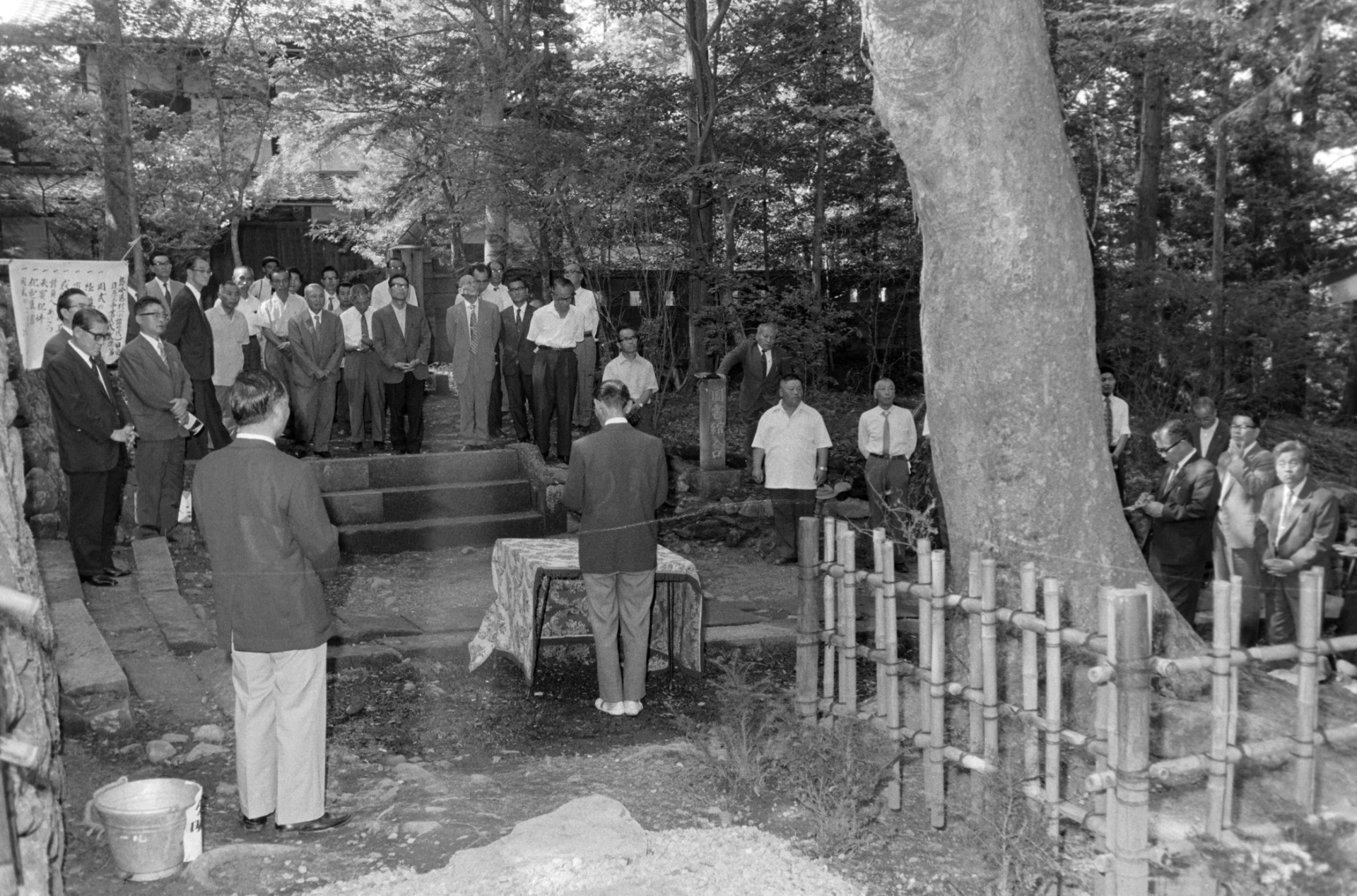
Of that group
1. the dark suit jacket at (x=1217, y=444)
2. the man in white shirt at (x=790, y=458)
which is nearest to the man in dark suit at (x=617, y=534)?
the man in white shirt at (x=790, y=458)

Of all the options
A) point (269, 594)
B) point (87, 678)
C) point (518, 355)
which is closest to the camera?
point (269, 594)

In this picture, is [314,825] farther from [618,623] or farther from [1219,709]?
[1219,709]

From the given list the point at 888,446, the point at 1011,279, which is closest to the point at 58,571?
the point at 1011,279

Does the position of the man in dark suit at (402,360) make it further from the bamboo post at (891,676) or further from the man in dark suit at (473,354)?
the bamboo post at (891,676)

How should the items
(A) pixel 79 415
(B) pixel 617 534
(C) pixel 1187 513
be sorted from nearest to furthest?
(B) pixel 617 534 → (C) pixel 1187 513 → (A) pixel 79 415

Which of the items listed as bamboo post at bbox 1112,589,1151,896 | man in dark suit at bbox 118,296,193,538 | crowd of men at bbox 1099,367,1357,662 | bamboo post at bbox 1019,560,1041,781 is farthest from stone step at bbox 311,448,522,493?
bamboo post at bbox 1112,589,1151,896

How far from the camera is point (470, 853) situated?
465 centimetres

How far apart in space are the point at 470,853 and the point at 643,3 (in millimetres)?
13353

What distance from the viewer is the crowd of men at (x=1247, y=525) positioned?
7598 millimetres

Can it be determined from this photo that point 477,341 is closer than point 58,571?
No

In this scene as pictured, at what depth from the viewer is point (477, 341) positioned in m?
12.7

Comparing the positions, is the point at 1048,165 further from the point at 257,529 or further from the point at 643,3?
the point at 643,3

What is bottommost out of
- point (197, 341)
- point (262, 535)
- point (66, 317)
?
point (262, 535)

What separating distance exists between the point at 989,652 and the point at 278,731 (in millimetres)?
2846
